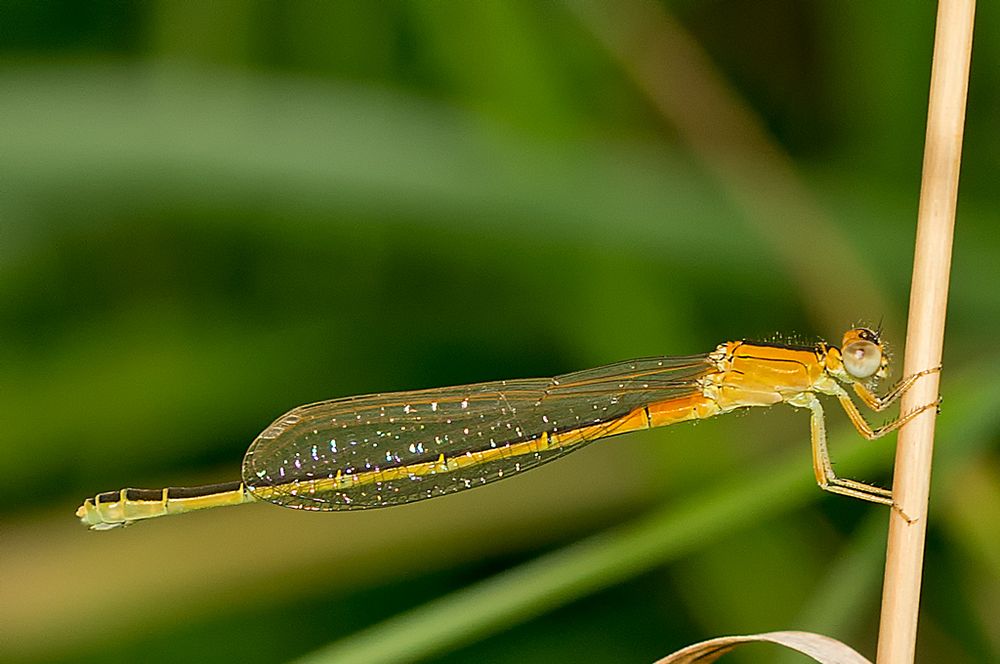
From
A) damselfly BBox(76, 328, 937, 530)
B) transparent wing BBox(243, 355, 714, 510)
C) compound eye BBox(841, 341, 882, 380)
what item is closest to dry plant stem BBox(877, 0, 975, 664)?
compound eye BBox(841, 341, 882, 380)

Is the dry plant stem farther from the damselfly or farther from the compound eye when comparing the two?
the damselfly

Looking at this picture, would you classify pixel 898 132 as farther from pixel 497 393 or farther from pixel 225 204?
pixel 225 204

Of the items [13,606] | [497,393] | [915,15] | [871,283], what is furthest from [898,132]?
[13,606]

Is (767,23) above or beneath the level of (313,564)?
above

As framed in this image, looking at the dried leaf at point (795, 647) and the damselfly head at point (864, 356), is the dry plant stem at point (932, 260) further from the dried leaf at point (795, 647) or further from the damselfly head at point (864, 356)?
the damselfly head at point (864, 356)

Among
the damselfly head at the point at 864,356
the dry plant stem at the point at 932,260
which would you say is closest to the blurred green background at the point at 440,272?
the damselfly head at the point at 864,356

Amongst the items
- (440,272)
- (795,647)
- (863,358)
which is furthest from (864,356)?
(440,272)
